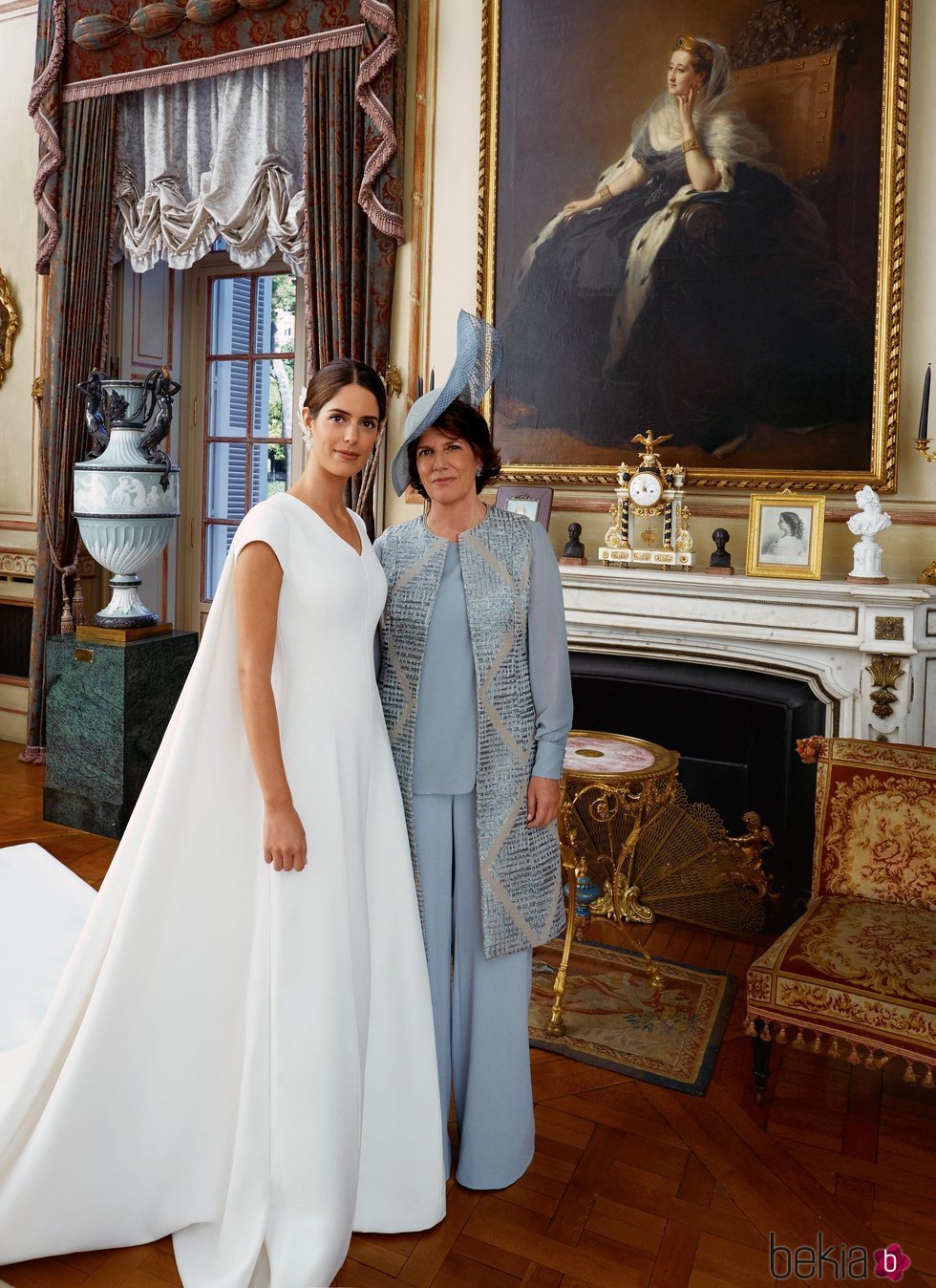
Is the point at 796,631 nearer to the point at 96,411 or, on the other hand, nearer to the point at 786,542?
the point at 786,542

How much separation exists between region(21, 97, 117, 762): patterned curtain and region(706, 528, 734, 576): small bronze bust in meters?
3.64

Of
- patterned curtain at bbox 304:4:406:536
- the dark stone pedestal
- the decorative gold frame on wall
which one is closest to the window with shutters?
patterned curtain at bbox 304:4:406:536

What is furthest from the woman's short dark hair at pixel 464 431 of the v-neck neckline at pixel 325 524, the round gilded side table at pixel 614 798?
the round gilded side table at pixel 614 798

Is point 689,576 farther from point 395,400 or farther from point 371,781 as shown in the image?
point 371,781

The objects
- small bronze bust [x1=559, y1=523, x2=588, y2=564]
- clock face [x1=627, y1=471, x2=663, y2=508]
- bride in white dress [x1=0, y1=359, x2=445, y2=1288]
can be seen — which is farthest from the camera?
small bronze bust [x1=559, y1=523, x2=588, y2=564]

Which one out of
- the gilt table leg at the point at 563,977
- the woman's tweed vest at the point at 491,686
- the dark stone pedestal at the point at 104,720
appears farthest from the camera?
the dark stone pedestal at the point at 104,720

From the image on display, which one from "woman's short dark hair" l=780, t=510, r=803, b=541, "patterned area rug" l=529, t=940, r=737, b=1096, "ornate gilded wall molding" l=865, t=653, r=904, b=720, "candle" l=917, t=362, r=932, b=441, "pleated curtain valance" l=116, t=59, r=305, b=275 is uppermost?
"pleated curtain valance" l=116, t=59, r=305, b=275

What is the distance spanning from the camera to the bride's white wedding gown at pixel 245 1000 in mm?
1856

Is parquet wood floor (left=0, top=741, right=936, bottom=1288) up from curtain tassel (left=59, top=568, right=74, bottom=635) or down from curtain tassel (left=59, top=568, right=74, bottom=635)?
down

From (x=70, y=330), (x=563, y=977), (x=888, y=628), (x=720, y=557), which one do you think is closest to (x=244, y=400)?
(x=70, y=330)

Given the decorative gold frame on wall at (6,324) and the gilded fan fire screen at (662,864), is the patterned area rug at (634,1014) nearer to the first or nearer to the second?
the gilded fan fire screen at (662,864)

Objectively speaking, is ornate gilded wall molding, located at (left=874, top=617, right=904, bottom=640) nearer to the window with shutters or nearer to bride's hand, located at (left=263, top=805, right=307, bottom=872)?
bride's hand, located at (left=263, top=805, right=307, bottom=872)

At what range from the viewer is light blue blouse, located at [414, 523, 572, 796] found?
6.88 feet

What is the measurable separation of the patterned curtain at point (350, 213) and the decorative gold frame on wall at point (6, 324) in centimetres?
232
